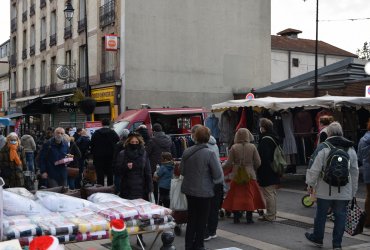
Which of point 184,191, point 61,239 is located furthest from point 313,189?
point 61,239

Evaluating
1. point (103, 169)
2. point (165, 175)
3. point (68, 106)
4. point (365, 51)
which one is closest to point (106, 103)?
point (68, 106)

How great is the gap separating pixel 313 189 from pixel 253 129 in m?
8.39

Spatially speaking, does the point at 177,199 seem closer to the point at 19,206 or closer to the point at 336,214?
the point at 336,214

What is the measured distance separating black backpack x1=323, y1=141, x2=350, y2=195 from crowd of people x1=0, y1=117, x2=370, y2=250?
95 millimetres

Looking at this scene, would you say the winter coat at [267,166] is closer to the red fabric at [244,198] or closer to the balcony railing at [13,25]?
the red fabric at [244,198]

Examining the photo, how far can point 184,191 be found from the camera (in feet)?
21.3

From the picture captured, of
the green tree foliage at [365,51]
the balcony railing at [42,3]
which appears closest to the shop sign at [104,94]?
the balcony railing at [42,3]

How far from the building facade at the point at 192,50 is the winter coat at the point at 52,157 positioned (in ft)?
48.7

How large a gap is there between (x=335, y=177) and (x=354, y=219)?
0.93 metres

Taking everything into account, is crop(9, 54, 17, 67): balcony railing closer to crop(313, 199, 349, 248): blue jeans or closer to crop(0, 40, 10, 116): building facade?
crop(0, 40, 10, 116): building facade

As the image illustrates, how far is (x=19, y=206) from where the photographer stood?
5.48m

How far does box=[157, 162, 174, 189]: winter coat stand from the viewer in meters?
8.50

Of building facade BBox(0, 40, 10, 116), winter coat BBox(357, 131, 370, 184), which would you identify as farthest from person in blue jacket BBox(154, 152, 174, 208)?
building facade BBox(0, 40, 10, 116)

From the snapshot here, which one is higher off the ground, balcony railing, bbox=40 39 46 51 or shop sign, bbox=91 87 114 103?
balcony railing, bbox=40 39 46 51
